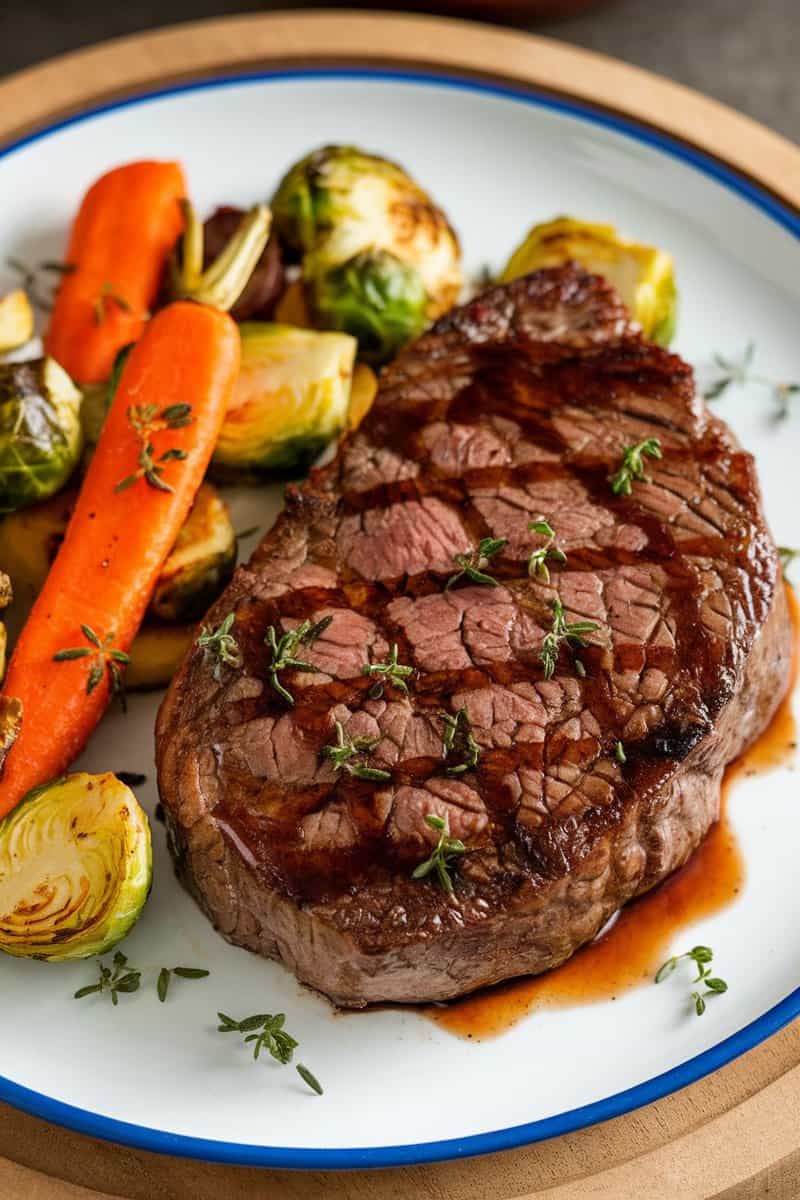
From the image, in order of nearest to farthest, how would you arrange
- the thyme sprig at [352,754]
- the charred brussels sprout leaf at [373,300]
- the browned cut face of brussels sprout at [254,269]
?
the thyme sprig at [352,754]
the charred brussels sprout leaf at [373,300]
the browned cut face of brussels sprout at [254,269]

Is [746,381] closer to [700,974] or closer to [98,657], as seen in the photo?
[700,974]

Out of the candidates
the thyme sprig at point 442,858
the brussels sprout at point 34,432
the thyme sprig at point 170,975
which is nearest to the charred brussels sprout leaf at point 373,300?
the brussels sprout at point 34,432

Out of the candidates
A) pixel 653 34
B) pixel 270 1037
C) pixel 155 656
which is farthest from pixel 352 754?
pixel 653 34

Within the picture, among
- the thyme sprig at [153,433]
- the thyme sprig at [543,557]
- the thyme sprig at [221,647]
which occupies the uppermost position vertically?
the thyme sprig at [543,557]

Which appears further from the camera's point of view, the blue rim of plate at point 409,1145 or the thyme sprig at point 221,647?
the thyme sprig at point 221,647

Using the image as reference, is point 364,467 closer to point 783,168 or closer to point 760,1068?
point 760,1068

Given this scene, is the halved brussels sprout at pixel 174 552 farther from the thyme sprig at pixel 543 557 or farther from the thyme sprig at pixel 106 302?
the thyme sprig at pixel 543 557

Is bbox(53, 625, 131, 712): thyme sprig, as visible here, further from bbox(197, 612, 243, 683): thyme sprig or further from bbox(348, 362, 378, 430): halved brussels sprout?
bbox(348, 362, 378, 430): halved brussels sprout
